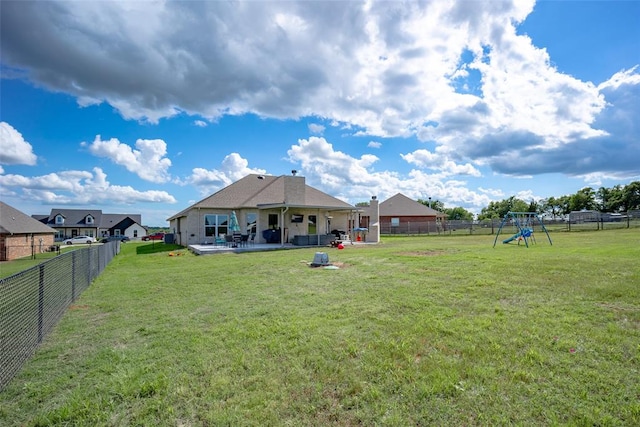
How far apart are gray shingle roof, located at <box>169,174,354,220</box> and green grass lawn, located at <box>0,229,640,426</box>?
15.0 metres

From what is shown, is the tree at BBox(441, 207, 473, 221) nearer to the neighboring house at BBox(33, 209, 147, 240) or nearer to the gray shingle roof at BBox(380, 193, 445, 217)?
the gray shingle roof at BBox(380, 193, 445, 217)

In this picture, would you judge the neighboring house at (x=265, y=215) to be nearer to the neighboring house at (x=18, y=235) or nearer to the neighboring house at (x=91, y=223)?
the neighboring house at (x=18, y=235)

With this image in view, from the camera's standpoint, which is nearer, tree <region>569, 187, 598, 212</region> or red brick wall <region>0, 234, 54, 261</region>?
red brick wall <region>0, 234, 54, 261</region>

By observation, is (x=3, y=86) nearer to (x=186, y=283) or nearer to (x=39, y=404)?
(x=186, y=283)

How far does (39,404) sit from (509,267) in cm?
950

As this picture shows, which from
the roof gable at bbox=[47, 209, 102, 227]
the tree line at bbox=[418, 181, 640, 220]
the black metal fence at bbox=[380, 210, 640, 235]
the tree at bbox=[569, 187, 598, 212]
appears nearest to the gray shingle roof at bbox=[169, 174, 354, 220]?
the black metal fence at bbox=[380, 210, 640, 235]

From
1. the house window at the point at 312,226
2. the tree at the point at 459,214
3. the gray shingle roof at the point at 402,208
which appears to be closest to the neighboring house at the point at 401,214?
the gray shingle roof at the point at 402,208

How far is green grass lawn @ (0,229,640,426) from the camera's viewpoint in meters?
2.85

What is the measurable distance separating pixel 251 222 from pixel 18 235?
20.8 meters

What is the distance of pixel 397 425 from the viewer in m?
2.64

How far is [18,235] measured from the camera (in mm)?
26266

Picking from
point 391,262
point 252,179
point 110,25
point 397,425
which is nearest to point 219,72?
point 110,25

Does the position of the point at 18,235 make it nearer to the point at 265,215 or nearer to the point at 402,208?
the point at 265,215

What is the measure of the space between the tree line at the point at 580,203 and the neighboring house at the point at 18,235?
48462mm
